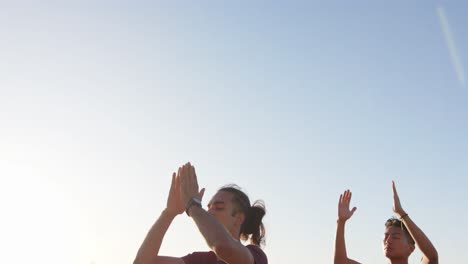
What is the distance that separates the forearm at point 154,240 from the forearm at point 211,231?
125 centimetres

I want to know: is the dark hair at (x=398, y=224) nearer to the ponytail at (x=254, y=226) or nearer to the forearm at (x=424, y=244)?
the forearm at (x=424, y=244)

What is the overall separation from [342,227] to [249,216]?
6.97 ft

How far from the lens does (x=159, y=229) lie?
5746 mm

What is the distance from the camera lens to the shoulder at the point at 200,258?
245 inches

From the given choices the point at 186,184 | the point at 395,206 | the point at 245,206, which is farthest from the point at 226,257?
the point at 395,206

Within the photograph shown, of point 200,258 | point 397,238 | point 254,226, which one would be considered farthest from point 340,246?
point 200,258

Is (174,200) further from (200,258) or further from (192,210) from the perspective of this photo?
(192,210)

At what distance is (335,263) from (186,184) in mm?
4650

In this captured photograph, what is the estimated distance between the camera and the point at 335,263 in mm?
8742

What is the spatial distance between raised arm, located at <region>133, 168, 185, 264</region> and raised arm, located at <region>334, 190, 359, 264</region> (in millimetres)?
3487

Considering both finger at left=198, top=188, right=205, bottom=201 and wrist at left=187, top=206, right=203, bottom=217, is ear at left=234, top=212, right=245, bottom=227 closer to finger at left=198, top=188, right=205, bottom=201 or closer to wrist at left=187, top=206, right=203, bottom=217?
finger at left=198, top=188, right=205, bottom=201

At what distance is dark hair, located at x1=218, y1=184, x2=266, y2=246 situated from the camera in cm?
Answer: 673

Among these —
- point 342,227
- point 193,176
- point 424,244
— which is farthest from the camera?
point 342,227

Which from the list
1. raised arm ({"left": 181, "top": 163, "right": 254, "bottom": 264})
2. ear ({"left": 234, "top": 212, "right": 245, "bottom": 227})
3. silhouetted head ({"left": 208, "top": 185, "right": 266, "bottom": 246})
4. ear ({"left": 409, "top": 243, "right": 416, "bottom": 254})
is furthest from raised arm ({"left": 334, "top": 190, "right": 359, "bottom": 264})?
raised arm ({"left": 181, "top": 163, "right": 254, "bottom": 264})
